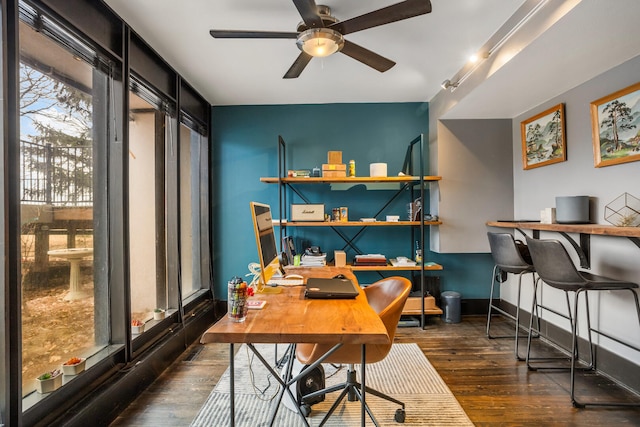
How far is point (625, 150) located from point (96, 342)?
3.66m

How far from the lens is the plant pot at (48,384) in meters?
1.59

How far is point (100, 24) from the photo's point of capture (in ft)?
6.63

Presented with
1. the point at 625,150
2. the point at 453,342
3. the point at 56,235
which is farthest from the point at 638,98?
the point at 56,235

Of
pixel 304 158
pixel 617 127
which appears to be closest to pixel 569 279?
pixel 617 127

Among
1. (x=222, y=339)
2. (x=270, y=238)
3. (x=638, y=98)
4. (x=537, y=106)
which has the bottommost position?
(x=222, y=339)

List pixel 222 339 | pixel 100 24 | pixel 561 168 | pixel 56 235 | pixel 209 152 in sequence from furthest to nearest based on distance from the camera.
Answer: pixel 209 152, pixel 561 168, pixel 100 24, pixel 56 235, pixel 222 339

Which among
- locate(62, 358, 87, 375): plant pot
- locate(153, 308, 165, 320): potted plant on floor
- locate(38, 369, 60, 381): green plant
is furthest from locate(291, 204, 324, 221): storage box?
locate(38, 369, 60, 381): green plant

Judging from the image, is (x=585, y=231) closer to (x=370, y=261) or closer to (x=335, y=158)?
(x=370, y=261)

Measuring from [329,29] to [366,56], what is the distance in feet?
1.26

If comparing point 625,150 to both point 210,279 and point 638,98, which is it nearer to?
point 638,98

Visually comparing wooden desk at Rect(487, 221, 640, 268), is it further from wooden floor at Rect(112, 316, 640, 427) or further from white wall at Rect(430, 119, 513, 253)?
wooden floor at Rect(112, 316, 640, 427)

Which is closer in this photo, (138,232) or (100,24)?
(100,24)

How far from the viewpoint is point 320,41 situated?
77.2 inches

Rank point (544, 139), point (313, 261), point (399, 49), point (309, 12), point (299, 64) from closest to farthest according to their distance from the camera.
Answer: point (309, 12)
point (299, 64)
point (399, 49)
point (544, 139)
point (313, 261)
